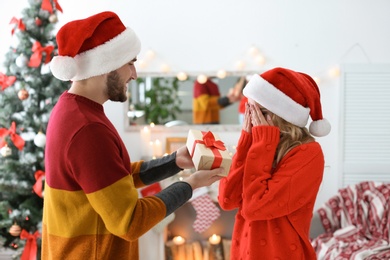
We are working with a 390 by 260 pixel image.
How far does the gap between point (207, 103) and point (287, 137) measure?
1919mm

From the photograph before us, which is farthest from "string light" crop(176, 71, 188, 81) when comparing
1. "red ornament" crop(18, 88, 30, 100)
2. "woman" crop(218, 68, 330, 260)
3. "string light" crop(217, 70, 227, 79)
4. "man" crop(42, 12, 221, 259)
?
"man" crop(42, 12, 221, 259)

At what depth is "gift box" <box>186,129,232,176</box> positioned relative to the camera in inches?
71.4

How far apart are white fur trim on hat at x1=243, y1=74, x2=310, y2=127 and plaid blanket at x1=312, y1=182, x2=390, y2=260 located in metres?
1.51

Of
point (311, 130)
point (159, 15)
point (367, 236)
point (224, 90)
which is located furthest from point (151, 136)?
point (311, 130)

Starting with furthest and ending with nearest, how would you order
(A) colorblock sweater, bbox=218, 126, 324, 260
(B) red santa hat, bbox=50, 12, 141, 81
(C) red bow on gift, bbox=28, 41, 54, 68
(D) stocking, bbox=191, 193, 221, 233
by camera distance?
(D) stocking, bbox=191, 193, 221, 233 < (C) red bow on gift, bbox=28, 41, 54, 68 < (A) colorblock sweater, bbox=218, 126, 324, 260 < (B) red santa hat, bbox=50, 12, 141, 81

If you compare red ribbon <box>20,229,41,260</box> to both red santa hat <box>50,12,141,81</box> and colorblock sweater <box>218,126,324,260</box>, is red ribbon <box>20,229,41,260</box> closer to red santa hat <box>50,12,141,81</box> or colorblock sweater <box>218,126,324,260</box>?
colorblock sweater <box>218,126,324,260</box>

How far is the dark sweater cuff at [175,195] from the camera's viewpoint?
1.62 metres

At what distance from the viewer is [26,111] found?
325 cm

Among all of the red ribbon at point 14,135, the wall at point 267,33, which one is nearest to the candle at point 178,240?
the wall at point 267,33

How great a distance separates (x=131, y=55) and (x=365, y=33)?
8.83 ft

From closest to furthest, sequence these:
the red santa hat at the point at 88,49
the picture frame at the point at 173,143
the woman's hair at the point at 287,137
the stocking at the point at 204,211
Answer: the red santa hat at the point at 88,49, the woman's hair at the point at 287,137, the stocking at the point at 204,211, the picture frame at the point at 173,143

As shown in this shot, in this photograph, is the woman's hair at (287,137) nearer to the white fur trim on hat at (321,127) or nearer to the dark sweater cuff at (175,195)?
the white fur trim on hat at (321,127)

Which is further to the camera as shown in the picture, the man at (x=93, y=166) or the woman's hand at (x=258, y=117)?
the woman's hand at (x=258, y=117)

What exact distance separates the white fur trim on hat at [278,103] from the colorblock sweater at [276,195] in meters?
0.09
